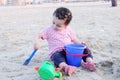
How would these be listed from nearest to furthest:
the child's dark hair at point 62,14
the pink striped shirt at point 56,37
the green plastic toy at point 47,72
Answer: the green plastic toy at point 47,72, the child's dark hair at point 62,14, the pink striped shirt at point 56,37

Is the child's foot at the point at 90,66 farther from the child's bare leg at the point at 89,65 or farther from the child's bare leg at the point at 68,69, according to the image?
the child's bare leg at the point at 68,69

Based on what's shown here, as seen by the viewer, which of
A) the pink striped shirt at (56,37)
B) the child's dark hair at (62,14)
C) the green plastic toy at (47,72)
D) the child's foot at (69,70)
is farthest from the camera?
the pink striped shirt at (56,37)

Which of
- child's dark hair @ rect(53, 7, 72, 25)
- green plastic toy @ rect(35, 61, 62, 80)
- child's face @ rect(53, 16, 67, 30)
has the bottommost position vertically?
green plastic toy @ rect(35, 61, 62, 80)

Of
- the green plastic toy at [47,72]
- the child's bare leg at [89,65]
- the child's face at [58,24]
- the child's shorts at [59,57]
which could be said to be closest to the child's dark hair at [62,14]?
the child's face at [58,24]

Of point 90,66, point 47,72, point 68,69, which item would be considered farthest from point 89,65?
point 47,72

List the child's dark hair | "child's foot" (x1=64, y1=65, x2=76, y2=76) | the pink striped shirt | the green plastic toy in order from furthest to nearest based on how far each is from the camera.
→ the pink striped shirt, the child's dark hair, "child's foot" (x1=64, y1=65, x2=76, y2=76), the green plastic toy

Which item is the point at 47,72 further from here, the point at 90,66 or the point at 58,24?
the point at 58,24

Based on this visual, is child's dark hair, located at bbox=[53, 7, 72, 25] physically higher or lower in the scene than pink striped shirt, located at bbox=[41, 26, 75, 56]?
higher

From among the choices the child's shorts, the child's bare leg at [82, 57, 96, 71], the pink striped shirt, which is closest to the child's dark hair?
the pink striped shirt

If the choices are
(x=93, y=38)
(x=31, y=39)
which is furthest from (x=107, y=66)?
(x=31, y=39)

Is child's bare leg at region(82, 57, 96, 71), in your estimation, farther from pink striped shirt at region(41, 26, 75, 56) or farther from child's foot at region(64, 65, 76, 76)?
pink striped shirt at region(41, 26, 75, 56)

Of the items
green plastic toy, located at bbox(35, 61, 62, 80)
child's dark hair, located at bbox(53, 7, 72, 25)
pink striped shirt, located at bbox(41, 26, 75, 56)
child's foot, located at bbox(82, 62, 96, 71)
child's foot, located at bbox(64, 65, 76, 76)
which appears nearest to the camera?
green plastic toy, located at bbox(35, 61, 62, 80)

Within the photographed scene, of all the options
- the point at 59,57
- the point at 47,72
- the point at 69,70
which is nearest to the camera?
the point at 47,72

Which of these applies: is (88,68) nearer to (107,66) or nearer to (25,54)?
(107,66)
